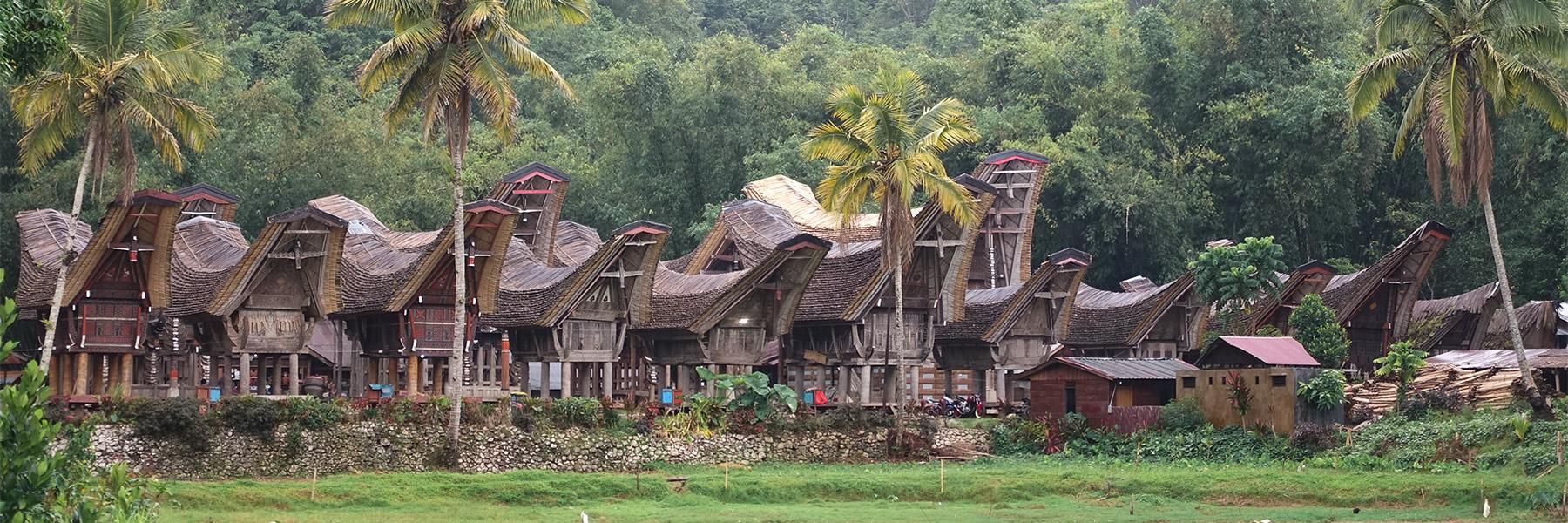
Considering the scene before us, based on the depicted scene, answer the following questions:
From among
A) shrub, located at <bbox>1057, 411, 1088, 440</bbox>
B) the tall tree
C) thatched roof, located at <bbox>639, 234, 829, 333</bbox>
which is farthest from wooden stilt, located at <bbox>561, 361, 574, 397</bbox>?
the tall tree

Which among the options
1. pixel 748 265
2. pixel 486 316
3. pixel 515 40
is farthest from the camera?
pixel 748 265

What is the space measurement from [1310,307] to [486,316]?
73.3ft

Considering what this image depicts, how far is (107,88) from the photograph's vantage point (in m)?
35.1

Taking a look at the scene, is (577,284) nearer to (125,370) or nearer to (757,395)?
(757,395)

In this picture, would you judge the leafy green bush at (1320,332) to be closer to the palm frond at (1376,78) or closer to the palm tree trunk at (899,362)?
the palm frond at (1376,78)

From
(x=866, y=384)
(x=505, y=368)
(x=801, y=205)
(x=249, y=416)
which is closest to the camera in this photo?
(x=249, y=416)

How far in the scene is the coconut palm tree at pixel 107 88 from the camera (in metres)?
34.6

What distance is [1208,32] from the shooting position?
2719 inches

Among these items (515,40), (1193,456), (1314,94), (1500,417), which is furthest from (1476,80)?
(1314,94)

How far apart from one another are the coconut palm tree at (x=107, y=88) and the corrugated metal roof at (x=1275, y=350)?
24.0 meters

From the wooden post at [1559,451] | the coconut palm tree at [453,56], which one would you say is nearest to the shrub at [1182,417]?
the wooden post at [1559,451]

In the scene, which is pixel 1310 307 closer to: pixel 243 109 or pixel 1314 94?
pixel 1314 94

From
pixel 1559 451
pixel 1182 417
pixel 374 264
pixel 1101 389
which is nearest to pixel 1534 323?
pixel 1182 417

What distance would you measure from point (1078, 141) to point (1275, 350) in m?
24.7
